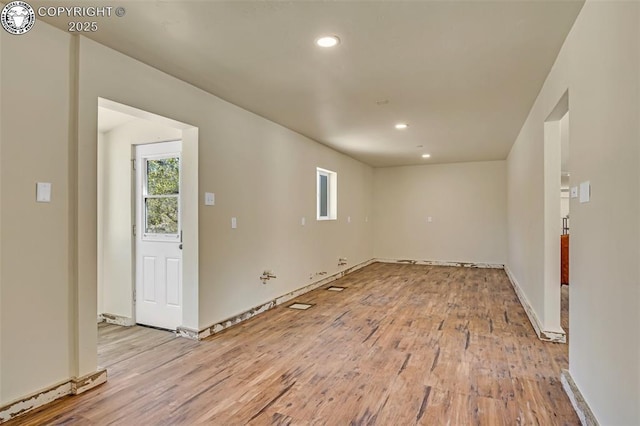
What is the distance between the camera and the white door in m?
3.80

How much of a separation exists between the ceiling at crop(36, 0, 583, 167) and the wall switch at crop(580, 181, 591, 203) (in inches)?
38.9

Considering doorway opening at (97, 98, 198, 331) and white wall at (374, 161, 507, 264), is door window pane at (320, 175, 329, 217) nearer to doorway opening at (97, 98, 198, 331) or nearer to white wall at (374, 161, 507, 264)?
white wall at (374, 161, 507, 264)

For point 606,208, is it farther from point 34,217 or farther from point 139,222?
point 139,222

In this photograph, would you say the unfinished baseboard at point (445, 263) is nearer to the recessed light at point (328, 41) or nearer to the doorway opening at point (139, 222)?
the doorway opening at point (139, 222)

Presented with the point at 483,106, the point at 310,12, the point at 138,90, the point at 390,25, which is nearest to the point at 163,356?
the point at 138,90

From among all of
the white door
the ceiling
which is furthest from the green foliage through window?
the ceiling

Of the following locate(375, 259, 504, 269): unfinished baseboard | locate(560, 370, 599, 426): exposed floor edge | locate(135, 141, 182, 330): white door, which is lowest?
locate(375, 259, 504, 269): unfinished baseboard

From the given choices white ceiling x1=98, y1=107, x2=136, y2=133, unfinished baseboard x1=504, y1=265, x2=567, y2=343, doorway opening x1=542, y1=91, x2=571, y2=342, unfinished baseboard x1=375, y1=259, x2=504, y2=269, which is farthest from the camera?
unfinished baseboard x1=375, y1=259, x2=504, y2=269

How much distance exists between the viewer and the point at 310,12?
2121mm

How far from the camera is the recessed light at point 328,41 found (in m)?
2.43

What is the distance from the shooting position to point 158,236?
391 centimetres

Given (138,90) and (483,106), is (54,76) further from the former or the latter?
(483,106)

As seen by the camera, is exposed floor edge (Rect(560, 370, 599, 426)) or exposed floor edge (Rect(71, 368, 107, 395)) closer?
exposed floor edge (Rect(560, 370, 599, 426))

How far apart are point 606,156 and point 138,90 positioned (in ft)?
10.1
